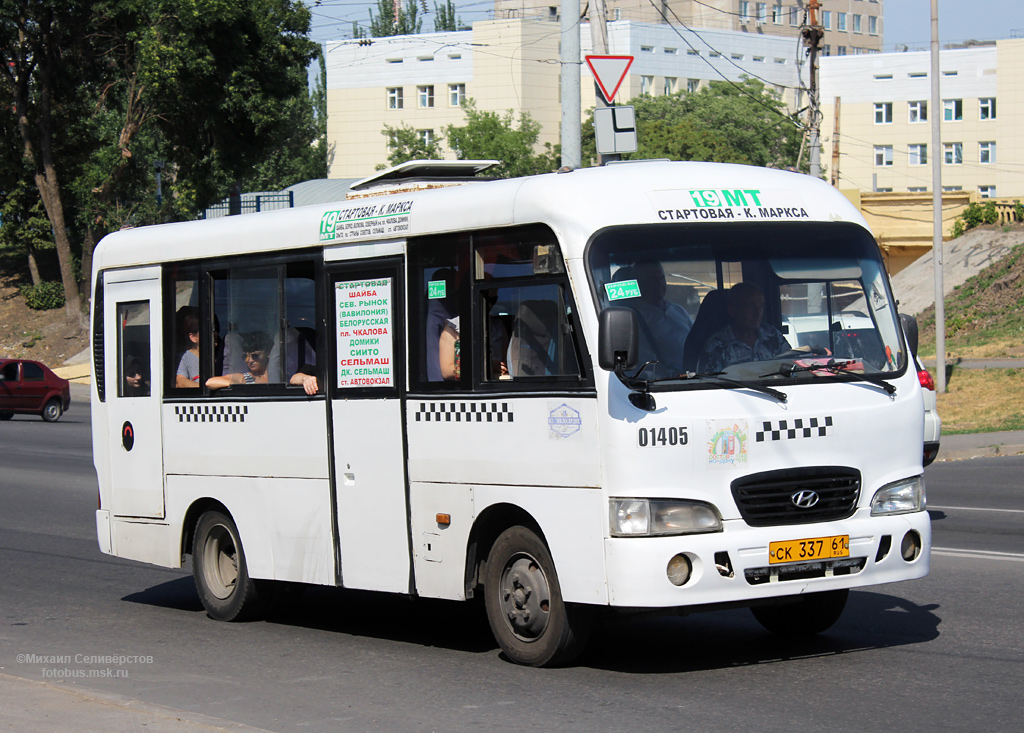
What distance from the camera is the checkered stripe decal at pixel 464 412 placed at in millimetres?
7781

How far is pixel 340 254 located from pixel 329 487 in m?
1.51

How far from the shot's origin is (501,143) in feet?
274

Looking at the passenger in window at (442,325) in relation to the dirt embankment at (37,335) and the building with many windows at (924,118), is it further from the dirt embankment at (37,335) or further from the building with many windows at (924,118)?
the building with many windows at (924,118)

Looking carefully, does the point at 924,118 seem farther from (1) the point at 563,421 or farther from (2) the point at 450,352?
(1) the point at 563,421

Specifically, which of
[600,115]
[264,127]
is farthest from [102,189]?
[600,115]

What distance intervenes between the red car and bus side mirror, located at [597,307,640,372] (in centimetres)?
2936

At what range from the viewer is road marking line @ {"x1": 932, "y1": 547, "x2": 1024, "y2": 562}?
36.6 feet

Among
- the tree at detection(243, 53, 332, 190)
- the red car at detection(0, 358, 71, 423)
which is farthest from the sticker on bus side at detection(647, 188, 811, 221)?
the tree at detection(243, 53, 332, 190)

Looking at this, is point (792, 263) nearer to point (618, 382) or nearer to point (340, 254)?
point (618, 382)

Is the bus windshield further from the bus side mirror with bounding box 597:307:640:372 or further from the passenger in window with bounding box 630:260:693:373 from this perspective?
the bus side mirror with bounding box 597:307:640:372

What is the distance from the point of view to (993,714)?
20.7 feet

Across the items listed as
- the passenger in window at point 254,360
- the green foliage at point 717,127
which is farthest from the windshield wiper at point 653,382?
the green foliage at point 717,127

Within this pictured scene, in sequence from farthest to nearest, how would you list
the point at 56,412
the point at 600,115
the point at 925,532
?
the point at 56,412, the point at 600,115, the point at 925,532

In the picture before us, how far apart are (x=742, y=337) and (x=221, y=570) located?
460 centimetres
